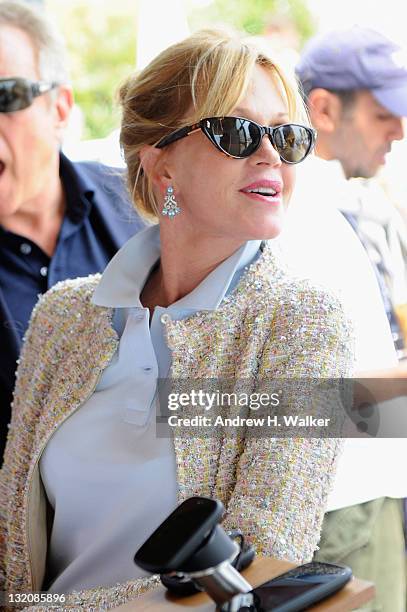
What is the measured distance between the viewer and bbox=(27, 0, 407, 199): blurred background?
2199 mm

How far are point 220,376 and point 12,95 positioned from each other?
1348mm

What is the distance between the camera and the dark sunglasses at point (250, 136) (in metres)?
1.62

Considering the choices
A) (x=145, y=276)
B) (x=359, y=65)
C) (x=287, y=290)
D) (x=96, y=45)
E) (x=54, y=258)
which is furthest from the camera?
(x=96, y=45)

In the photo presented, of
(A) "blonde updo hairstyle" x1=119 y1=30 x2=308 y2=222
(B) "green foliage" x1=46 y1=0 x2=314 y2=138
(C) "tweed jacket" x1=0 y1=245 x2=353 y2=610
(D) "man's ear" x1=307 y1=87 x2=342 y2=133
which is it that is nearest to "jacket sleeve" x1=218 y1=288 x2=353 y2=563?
(C) "tweed jacket" x1=0 y1=245 x2=353 y2=610

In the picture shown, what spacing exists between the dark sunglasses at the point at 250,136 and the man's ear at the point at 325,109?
59 centimetres

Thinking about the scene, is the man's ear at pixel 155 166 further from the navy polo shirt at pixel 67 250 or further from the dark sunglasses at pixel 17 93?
the dark sunglasses at pixel 17 93

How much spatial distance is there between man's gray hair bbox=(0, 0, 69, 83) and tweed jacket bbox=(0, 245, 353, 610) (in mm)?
922

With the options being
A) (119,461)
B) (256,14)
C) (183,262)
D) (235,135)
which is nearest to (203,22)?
(235,135)

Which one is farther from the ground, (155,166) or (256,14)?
(256,14)

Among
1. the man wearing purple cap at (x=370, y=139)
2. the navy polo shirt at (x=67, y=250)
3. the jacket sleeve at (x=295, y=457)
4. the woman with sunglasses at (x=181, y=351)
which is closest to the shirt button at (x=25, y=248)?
the navy polo shirt at (x=67, y=250)

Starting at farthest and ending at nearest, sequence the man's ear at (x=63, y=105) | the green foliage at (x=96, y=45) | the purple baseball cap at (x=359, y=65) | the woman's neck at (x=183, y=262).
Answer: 1. the green foliage at (x=96, y=45)
2. the man's ear at (x=63, y=105)
3. the purple baseball cap at (x=359, y=65)
4. the woman's neck at (x=183, y=262)

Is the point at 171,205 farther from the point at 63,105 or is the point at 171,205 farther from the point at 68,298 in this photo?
the point at 63,105

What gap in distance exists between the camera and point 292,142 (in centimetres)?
166

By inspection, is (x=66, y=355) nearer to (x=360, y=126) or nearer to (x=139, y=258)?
(x=139, y=258)
